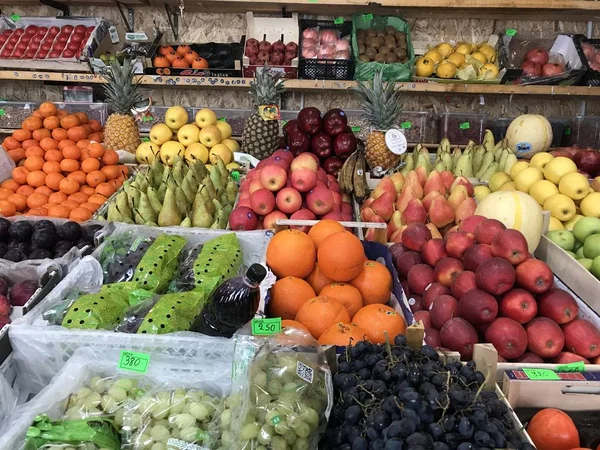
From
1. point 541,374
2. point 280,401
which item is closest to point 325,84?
point 541,374

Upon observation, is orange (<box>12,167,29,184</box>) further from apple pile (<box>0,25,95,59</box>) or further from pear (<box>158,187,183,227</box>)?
apple pile (<box>0,25,95,59</box>)

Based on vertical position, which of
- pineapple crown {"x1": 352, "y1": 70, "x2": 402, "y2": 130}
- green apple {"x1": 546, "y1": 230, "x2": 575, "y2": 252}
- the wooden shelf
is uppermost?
the wooden shelf

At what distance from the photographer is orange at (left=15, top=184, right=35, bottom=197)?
2.69 m

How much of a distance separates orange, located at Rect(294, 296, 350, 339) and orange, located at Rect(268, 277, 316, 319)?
0.09 metres

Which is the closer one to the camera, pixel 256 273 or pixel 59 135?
pixel 256 273

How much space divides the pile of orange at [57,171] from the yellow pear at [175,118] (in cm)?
44

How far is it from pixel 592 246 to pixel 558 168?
0.60 meters

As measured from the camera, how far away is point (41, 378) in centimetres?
149

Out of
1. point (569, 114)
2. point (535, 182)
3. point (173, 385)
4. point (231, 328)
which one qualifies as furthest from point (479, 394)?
point (569, 114)

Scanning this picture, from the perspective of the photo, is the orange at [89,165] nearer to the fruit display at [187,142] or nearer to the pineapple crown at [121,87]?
the fruit display at [187,142]

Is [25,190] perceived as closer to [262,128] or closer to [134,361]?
[262,128]

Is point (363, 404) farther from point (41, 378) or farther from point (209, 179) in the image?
point (209, 179)

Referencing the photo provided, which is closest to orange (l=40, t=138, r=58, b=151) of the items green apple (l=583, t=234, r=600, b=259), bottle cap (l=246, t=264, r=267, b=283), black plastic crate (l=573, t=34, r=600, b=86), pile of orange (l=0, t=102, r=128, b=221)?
pile of orange (l=0, t=102, r=128, b=221)

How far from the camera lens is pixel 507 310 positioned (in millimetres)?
1531
